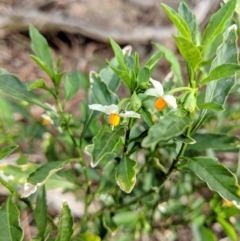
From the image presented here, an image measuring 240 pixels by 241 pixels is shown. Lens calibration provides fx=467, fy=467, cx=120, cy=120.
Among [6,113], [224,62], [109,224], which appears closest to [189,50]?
[224,62]

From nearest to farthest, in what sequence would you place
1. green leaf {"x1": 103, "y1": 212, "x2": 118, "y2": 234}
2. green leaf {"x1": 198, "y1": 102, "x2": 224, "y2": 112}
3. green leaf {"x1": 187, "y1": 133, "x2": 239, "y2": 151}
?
green leaf {"x1": 198, "y1": 102, "x2": 224, "y2": 112} → green leaf {"x1": 187, "y1": 133, "x2": 239, "y2": 151} → green leaf {"x1": 103, "y1": 212, "x2": 118, "y2": 234}

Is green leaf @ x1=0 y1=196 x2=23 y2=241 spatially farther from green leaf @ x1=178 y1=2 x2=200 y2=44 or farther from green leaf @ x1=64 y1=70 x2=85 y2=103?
green leaf @ x1=178 y1=2 x2=200 y2=44

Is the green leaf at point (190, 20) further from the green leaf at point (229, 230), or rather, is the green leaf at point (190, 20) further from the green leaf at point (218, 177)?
the green leaf at point (229, 230)

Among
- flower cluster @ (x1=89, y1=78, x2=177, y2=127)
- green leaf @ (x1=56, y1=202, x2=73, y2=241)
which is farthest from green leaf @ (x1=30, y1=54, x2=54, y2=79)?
green leaf @ (x1=56, y1=202, x2=73, y2=241)

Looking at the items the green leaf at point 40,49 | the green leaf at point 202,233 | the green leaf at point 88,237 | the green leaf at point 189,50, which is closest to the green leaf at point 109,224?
the green leaf at point 88,237

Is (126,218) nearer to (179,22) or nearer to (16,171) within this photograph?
(16,171)

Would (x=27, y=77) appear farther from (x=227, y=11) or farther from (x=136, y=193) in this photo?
(x=227, y=11)
